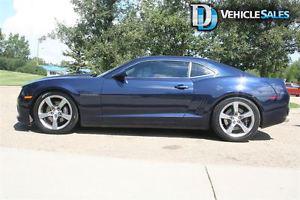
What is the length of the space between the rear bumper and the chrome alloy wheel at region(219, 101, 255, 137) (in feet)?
0.65

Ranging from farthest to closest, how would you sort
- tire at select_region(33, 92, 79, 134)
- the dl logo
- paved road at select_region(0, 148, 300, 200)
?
the dl logo, tire at select_region(33, 92, 79, 134), paved road at select_region(0, 148, 300, 200)

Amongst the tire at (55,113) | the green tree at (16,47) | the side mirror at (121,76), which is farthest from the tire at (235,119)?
the green tree at (16,47)

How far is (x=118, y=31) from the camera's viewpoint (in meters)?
28.5

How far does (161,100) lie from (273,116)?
68.9 inches

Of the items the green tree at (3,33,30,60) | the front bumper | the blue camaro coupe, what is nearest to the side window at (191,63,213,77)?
the blue camaro coupe

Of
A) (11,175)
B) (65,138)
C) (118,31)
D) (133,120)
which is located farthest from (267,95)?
(118,31)

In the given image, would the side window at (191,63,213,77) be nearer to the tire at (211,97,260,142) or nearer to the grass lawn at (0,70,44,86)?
the tire at (211,97,260,142)

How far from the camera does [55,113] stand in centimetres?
673

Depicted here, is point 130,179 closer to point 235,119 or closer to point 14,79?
point 235,119

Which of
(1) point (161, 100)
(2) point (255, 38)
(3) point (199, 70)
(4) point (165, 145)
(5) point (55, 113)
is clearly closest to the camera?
(4) point (165, 145)

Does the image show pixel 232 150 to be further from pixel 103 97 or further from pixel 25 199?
pixel 25 199

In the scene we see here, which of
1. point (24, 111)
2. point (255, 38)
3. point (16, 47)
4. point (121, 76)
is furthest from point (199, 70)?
point (16, 47)

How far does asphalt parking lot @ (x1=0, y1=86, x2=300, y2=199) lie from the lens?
4082mm

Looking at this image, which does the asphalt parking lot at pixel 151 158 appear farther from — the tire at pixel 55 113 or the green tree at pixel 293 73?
the green tree at pixel 293 73
